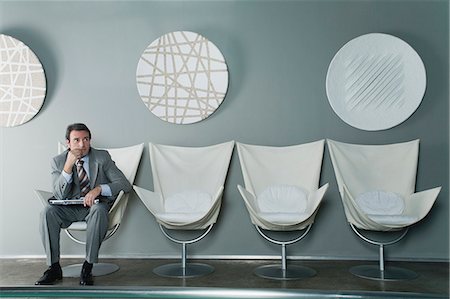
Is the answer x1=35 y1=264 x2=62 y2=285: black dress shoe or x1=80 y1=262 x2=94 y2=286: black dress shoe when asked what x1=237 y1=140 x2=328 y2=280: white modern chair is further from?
x1=35 y1=264 x2=62 y2=285: black dress shoe

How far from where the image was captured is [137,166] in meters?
3.62

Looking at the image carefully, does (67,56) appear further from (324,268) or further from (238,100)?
(324,268)

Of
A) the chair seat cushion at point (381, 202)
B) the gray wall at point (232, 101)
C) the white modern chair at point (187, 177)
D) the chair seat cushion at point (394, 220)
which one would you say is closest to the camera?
the chair seat cushion at point (394, 220)

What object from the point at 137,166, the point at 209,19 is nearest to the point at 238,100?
the point at 209,19

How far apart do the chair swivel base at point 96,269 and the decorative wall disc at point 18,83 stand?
140 centimetres

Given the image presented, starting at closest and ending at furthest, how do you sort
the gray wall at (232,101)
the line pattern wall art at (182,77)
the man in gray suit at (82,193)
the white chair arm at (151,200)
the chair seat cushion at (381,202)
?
the man in gray suit at (82,193) < the white chair arm at (151,200) < the chair seat cushion at (381,202) < the gray wall at (232,101) < the line pattern wall art at (182,77)

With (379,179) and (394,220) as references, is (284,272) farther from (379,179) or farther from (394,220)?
(379,179)

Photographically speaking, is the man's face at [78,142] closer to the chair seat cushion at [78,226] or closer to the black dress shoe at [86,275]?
the chair seat cushion at [78,226]

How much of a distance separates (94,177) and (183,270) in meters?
0.93

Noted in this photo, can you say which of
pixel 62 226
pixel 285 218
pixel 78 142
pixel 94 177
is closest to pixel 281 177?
pixel 285 218

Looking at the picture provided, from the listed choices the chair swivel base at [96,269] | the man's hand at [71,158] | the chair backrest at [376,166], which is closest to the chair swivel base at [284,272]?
the chair backrest at [376,166]

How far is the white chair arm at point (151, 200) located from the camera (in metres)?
3.24

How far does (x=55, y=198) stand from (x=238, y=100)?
1662 mm

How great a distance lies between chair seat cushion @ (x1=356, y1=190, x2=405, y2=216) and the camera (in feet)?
11.0
